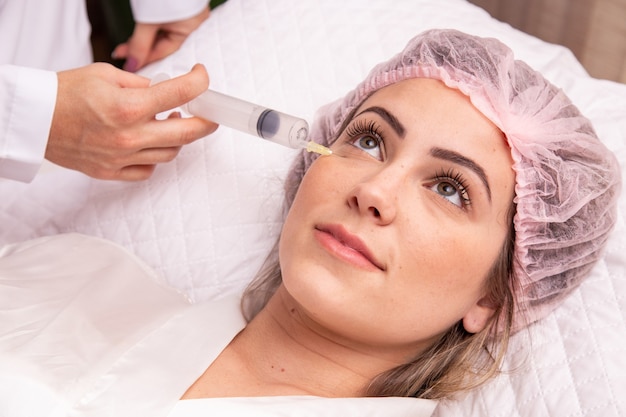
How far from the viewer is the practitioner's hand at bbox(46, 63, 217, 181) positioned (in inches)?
54.7

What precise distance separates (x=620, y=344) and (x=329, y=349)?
1.62ft

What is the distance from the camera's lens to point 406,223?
119cm

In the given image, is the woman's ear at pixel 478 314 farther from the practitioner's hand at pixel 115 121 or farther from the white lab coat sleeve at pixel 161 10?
the white lab coat sleeve at pixel 161 10

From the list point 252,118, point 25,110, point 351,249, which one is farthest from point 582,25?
point 25,110

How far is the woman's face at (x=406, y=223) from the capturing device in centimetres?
119

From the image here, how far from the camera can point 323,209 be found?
1251 millimetres

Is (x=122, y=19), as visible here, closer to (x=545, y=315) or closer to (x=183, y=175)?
(x=183, y=175)

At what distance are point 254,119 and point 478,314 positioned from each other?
0.52 m

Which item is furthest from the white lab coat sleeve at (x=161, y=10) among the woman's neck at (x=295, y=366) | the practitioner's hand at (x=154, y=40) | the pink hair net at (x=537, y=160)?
the woman's neck at (x=295, y=366)

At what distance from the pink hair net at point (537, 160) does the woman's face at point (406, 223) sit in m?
0.03

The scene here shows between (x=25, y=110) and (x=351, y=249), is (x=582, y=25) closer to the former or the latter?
(x=351, y=249)

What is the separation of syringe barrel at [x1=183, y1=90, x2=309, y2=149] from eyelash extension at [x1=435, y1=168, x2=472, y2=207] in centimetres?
25

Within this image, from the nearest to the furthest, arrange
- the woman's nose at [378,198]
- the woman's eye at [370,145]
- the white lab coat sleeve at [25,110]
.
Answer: the woman's nose at [378,198] < the woman's eye at [370,145] < the white lab coat sleeve at [25,110]

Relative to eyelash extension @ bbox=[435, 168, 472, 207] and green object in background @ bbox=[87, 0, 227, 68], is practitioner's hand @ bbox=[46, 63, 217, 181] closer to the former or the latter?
eyelash extension @ bbox=[435, 168, 472, 207]
